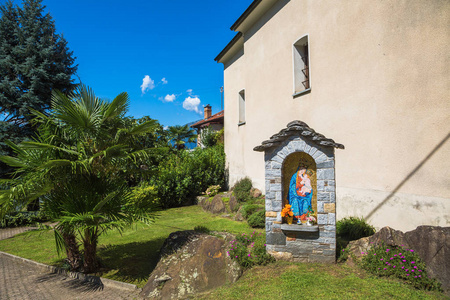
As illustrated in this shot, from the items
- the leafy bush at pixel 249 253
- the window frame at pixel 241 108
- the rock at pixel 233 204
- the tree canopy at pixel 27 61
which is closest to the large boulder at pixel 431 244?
the leafy bush at pixel 249 253

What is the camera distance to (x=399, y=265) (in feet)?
15.5

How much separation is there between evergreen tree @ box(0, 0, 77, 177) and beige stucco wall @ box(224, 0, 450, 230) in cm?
1154

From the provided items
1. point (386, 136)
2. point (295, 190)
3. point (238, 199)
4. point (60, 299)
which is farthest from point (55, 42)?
point (386, 136)

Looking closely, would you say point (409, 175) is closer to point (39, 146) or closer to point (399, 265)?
point (399, 265)

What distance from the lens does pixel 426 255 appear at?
15.2 feet

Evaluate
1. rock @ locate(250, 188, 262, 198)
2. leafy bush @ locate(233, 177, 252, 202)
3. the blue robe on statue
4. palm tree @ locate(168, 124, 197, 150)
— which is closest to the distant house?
palm tree @ locate(168, 124, 197, 150)

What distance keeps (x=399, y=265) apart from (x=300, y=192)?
86.1 inches

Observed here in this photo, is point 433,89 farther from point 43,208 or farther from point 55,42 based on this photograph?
point 55,42

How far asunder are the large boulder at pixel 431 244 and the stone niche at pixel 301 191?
43.2 inches

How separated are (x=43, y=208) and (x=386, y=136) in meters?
7.78

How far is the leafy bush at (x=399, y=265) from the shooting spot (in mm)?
4434

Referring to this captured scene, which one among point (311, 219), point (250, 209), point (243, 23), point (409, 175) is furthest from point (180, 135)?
point (409, 175)

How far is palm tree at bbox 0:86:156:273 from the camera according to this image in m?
4.96

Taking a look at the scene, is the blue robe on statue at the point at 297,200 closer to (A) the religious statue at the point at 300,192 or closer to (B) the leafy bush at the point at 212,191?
(A) the religious statue at the point at 300,192
